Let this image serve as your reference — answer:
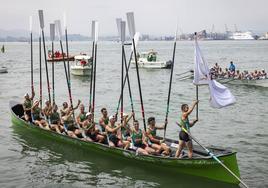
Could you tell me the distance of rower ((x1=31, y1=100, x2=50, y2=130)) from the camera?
20.9 meters

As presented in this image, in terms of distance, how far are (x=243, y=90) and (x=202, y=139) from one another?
57.4 feet

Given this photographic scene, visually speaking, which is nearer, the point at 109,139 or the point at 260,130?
the point at 109,139

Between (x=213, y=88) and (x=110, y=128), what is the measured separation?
461 cm

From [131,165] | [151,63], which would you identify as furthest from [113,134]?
[151,63]

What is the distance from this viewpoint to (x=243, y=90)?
1465 inches

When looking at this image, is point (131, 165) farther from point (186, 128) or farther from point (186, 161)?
point (186, 128)

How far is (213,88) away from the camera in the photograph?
1486 centimetres

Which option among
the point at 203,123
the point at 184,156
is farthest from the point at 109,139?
the point at 203,123

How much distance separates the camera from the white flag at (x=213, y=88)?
48.3 feet

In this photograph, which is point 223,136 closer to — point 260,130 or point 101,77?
point 260,130

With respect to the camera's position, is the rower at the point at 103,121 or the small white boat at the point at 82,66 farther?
the small white boat at the point at 82,66

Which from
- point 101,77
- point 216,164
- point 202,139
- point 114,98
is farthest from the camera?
point 101,77

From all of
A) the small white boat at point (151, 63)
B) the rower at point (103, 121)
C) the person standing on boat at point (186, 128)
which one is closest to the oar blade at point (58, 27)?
the rower at point (103, 121)

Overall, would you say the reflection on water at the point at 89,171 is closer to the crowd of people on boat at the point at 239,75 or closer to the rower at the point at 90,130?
the rower at the point at 90,130
